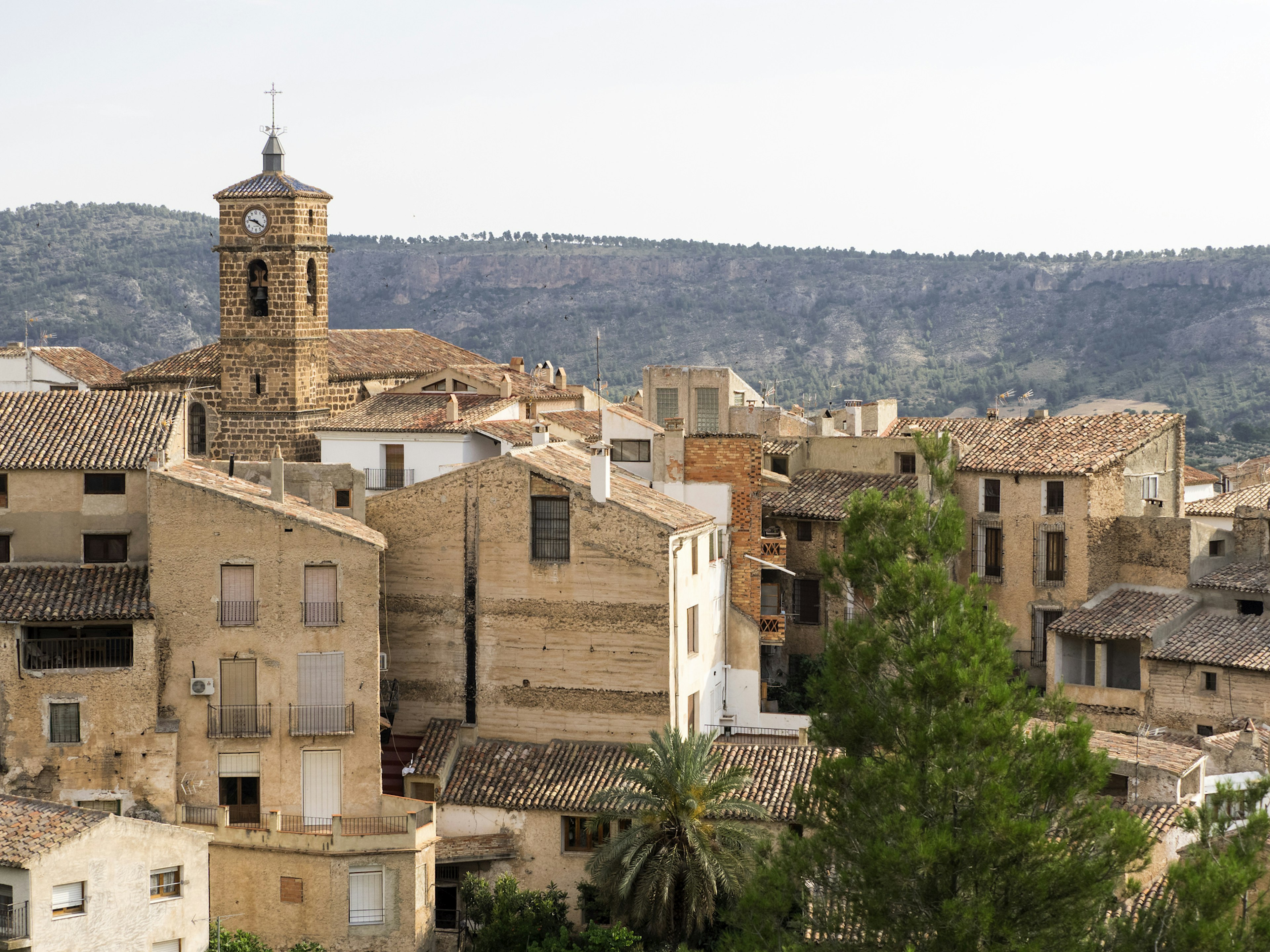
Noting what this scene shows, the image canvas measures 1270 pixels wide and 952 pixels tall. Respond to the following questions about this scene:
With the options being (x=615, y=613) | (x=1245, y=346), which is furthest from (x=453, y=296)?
(x=615, y=613)

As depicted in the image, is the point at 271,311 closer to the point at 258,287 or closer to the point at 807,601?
the point at 258,287

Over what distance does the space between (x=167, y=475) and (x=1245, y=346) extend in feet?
296

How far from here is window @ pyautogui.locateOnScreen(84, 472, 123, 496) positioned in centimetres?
3538

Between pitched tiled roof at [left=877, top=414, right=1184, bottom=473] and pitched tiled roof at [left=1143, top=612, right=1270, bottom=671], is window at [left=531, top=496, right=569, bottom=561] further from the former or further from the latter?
pitched tiled roof at [left=1143, top=612, right=1270, bottom=671]

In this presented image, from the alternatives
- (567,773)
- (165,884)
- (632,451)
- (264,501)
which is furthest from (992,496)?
(165,884)

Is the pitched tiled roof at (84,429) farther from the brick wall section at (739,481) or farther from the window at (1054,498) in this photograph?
the window at (1054,498)

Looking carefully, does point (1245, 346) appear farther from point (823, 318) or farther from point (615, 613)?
point (615, 613)

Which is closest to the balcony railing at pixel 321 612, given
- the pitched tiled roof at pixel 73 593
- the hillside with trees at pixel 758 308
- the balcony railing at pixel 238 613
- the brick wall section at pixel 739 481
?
the balcony railing at pixel 238 613

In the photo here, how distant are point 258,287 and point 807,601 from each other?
61.2 ft

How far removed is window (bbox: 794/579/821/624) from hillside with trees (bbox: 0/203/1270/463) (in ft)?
167

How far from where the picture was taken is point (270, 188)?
5303 cm

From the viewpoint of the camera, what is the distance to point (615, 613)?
36781 mm

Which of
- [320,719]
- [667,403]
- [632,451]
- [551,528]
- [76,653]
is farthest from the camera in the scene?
[667,403]

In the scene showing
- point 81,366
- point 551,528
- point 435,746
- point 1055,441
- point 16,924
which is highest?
point 81,366
